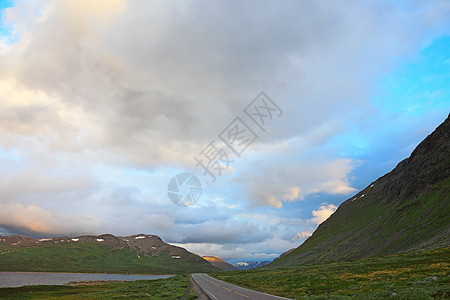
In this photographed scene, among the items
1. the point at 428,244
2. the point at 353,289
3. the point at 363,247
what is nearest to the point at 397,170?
the point at 363,247

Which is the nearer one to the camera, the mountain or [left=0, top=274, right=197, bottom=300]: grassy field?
[left=0, top=274, right=197, bottom=300]: grassy field

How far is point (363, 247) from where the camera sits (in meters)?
128

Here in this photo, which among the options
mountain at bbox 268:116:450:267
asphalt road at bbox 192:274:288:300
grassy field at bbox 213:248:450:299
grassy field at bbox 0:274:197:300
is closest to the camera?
grassy field at bbox 213:248:450:299

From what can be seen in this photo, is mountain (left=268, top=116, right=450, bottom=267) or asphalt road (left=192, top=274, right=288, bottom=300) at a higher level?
mountain (left=268, top=116, right=450, bottom=267)

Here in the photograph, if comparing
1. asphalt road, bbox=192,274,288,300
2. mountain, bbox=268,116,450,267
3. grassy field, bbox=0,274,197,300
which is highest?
mountain, bbox=268,116,450,267

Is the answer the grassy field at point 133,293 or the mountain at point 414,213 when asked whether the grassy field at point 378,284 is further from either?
the mountain at point 414,213

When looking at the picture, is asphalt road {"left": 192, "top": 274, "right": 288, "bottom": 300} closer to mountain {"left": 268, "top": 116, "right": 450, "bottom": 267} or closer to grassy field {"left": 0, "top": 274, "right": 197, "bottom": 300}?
grassy field {"left": 0, "top": 274, "right": 197, "bottom": 300}

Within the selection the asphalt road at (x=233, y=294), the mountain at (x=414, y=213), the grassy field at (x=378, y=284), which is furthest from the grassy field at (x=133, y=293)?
the mountain at (x=414, y=213)

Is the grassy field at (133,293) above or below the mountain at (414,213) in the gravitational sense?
below

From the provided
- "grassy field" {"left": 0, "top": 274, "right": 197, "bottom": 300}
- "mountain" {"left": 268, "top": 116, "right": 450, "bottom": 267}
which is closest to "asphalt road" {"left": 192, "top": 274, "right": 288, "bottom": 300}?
"grassy field" {"left": 0, "top": 274, "right": 197, "bottom": 300}

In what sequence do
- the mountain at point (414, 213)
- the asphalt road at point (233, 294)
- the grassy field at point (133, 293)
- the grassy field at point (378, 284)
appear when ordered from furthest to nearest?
the mountain at point (414, 213) → the grassy field at point (133, 293) → the asphalt road at point (233, 294) → the grassy field at point (378, 284)

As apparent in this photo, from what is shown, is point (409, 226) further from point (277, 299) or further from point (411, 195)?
point (277, 299)

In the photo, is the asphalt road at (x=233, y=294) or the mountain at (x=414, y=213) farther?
the mountain at (x=414, y=213)

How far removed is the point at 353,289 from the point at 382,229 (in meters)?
127
